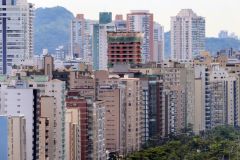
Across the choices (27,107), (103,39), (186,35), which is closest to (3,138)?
(27,107)

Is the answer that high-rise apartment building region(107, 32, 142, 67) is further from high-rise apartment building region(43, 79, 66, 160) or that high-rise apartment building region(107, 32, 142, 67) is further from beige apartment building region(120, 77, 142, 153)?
high-rise apartment building region(43, 79, 66, 160)

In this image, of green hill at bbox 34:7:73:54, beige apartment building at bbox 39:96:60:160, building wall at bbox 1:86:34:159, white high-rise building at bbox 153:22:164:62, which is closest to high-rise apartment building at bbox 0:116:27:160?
building wall at bbox 1:86:34:159

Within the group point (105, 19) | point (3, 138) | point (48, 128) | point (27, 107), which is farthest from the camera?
point (105, 19)

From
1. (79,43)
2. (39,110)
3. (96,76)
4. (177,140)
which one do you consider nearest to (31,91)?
(39,110)

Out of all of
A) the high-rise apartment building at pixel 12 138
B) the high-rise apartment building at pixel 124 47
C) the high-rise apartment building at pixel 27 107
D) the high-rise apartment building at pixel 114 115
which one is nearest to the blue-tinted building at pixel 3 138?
the high-rise apartment building at pixel 12 138

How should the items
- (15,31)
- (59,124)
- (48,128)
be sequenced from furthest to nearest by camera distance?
(15,31)
(59,124)
(48,128)

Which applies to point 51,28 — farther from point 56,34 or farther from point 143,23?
point 143,23

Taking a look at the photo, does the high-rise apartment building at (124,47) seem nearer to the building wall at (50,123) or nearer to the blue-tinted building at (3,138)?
the building wall at (50,123)
